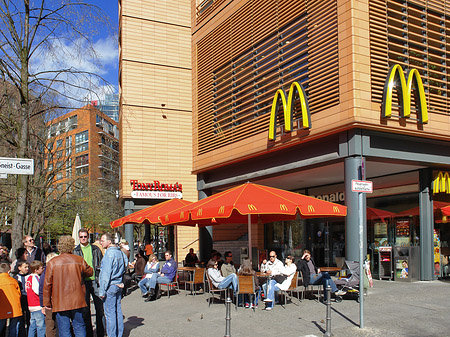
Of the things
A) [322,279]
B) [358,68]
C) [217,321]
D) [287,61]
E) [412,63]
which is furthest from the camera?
[287,61]

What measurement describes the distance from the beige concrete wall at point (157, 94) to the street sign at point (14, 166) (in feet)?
64.4

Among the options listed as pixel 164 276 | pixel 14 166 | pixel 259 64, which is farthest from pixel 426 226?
pixel 14 166

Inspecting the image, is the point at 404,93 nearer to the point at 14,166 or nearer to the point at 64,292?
the point at 14,166

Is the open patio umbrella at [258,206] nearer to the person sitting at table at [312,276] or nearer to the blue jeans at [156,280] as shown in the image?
the person sitting at table at [312,276]

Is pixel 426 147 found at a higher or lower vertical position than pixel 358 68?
lower

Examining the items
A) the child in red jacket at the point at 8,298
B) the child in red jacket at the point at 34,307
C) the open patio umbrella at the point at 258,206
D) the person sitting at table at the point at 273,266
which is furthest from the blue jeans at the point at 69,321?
the person sitting at table at the point at 273,266

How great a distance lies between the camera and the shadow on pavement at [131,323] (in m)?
8.40

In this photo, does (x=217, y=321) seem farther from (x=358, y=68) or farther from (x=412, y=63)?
(x=412, y=63)

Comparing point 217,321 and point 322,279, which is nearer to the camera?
point 217,321

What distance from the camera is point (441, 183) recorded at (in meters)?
15.4

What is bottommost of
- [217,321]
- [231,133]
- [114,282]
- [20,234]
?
[217,321]

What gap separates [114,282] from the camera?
23.7 ft

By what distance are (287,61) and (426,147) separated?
5353 millimetres

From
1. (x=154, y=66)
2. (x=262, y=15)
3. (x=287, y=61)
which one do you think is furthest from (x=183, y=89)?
(x=287, y=61)
